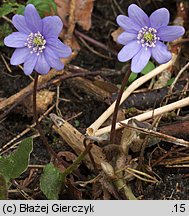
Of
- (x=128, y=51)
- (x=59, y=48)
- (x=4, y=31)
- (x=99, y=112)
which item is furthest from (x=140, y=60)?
(x=4, y=31)

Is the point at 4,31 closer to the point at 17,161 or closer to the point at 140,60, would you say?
the point at 17,161

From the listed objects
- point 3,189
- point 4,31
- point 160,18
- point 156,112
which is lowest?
point 3,189

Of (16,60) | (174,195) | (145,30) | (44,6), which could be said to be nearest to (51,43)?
(16,60)

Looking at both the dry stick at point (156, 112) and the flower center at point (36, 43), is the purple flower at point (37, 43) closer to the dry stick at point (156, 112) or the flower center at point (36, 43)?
the flower center at point (36, 43)

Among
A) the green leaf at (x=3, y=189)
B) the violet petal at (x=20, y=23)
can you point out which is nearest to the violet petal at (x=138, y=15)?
the violet petal at (x=20, y=23)

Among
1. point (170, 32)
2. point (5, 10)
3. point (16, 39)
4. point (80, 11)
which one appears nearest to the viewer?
point (170, 32)

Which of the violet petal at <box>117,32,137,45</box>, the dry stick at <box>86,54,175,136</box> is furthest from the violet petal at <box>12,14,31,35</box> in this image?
the dry stick at <box>86,54,175,136</box>
